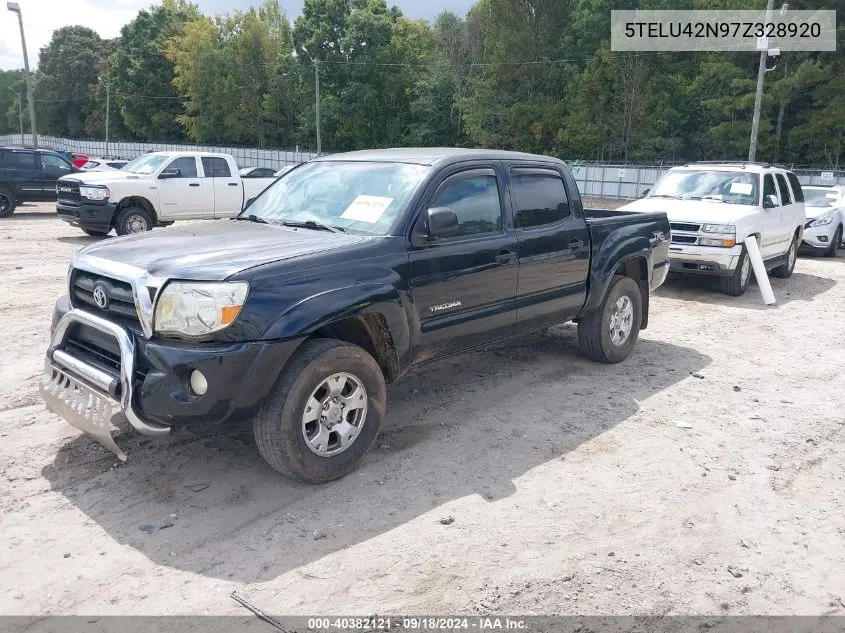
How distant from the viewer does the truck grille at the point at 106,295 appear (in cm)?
399

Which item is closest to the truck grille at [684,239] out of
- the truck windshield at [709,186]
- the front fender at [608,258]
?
the truck windshield at [709,186]

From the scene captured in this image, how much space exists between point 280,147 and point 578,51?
3053cm

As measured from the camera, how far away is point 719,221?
10.0 meters

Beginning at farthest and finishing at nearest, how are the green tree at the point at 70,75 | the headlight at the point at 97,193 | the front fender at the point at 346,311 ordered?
the green tree at the point at 70,75
the headlight at the point at 97,193
the front fender at the point at 346,311

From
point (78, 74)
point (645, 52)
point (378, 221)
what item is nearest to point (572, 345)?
point (378, 221)

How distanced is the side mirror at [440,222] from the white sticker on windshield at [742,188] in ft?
26.0

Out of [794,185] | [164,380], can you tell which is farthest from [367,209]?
[794,185]

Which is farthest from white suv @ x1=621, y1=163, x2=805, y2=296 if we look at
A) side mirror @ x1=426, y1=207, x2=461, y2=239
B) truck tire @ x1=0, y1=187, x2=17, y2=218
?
truck tire @ x1=0, y1=187, x2=17, y2=218

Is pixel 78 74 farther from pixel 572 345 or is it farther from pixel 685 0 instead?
pixel 572 345

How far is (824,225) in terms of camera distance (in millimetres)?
15477

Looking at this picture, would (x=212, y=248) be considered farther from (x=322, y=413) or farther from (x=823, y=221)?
(x=823, y=221)

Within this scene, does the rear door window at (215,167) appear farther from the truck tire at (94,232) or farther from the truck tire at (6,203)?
the truck tire at (6,203)

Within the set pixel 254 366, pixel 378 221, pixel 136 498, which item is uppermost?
pixel 378 221

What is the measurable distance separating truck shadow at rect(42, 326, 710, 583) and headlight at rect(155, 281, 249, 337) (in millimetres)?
619
